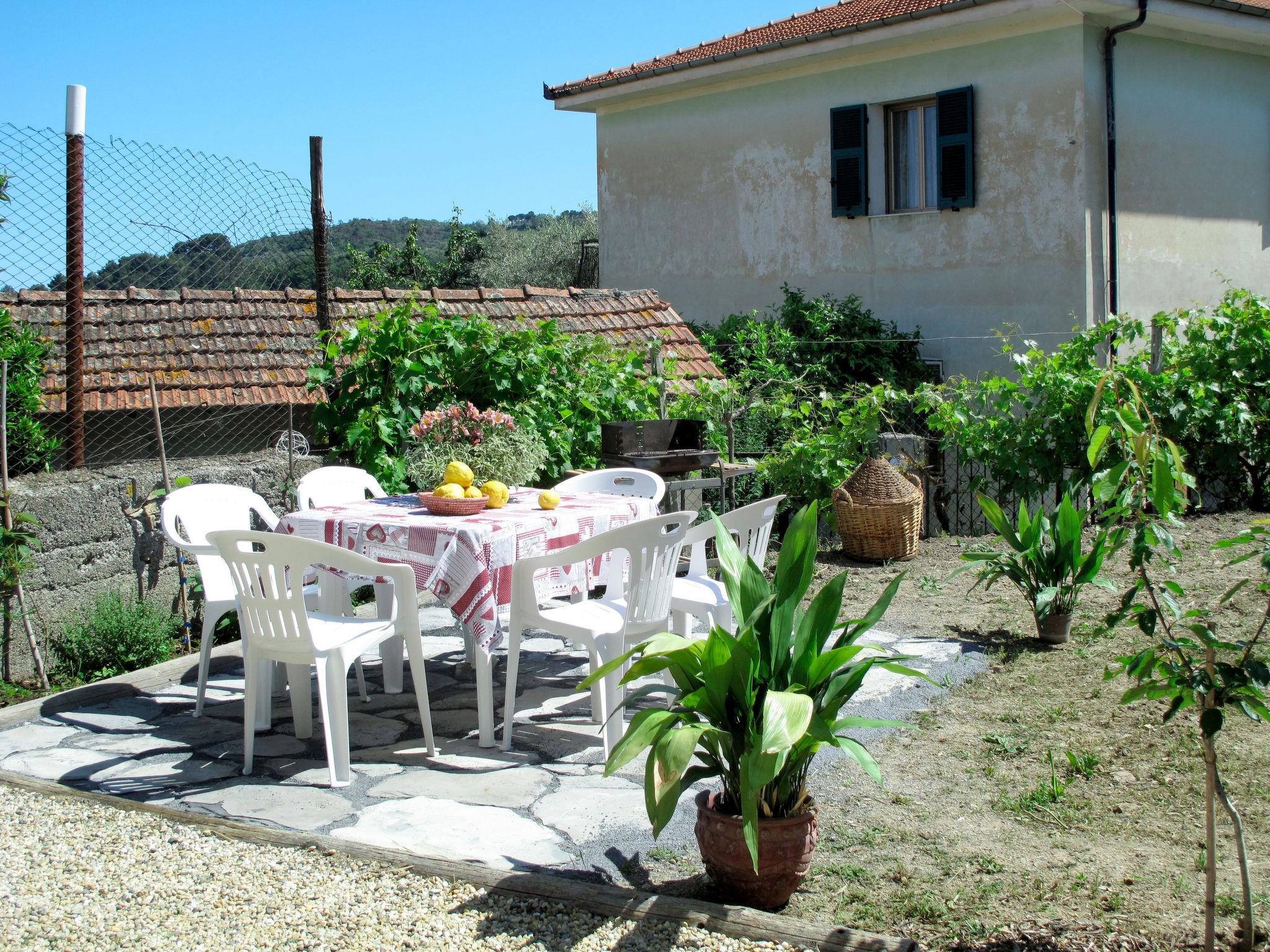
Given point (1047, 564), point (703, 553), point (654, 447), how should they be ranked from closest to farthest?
point (703, 553) → point (1047, 564) → point (654, 447)

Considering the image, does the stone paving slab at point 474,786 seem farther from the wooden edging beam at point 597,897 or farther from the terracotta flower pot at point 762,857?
the terracotta flower pot at point 762,857

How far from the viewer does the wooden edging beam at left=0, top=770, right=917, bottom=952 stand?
9.22 feet

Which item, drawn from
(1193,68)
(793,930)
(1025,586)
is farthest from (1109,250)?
(793,930)

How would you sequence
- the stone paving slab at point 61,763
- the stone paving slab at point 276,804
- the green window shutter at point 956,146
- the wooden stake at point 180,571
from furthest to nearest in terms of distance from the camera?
the green window shutter at point 956,146 → the wooden stake at point 180,571 → the stone paving slab at point 61,763 → the stone paving slab at point 276,804

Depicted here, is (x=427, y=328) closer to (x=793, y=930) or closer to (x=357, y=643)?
(x=357, y=643)

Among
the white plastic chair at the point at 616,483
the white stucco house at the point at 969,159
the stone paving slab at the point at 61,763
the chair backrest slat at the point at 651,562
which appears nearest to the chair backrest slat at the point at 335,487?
the white plastic chair at the point at 616,483

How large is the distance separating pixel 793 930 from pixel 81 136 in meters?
5.23

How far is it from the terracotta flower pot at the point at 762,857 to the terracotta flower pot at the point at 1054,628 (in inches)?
121

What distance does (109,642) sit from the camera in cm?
559

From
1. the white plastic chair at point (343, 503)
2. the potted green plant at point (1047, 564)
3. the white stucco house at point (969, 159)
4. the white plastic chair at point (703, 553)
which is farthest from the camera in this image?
the white stucco house at point (969, 159)

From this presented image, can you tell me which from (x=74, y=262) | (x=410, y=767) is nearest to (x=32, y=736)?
(x=410, y=767)

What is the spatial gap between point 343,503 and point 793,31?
10.9 metres

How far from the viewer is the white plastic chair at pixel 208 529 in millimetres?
4863

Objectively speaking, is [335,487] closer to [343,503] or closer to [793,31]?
[343,503]
